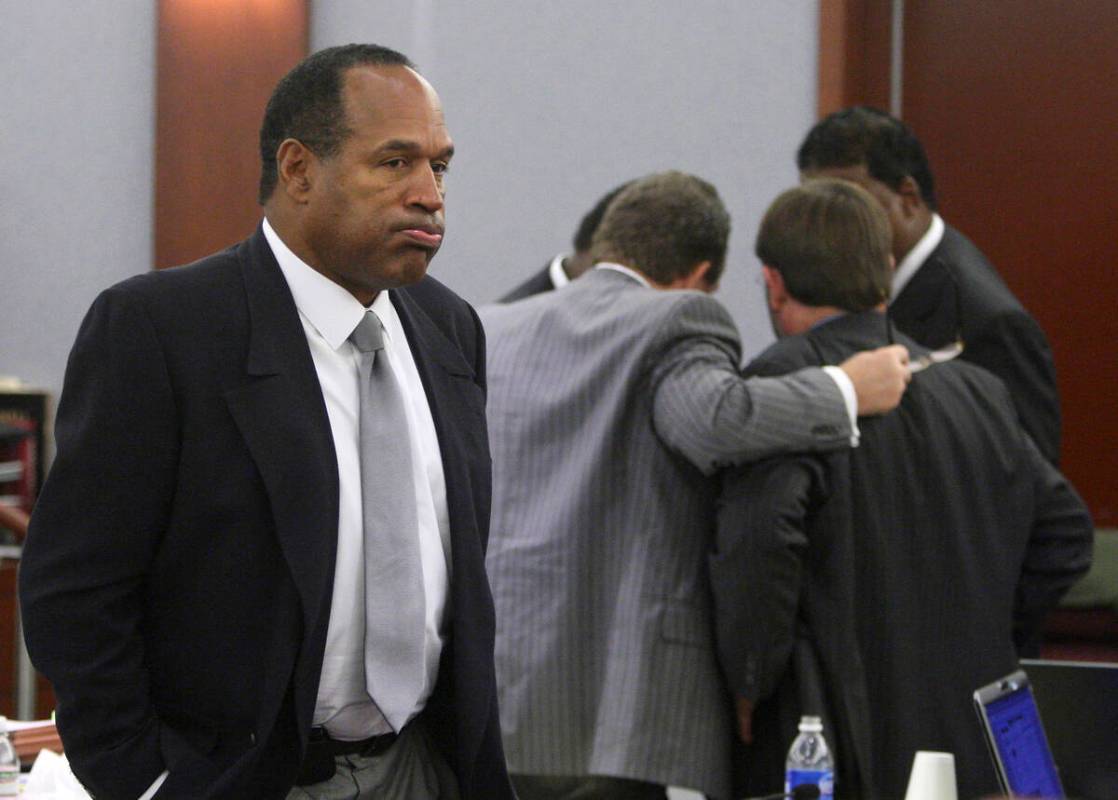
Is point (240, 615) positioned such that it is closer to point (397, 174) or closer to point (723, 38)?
point (397, 174)

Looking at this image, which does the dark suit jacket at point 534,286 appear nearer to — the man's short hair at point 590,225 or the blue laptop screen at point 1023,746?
the man's short hair at point 590,225

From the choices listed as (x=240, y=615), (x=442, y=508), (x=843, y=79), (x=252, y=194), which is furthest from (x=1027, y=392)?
(x=252, y=194)

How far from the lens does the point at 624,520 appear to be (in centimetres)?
299

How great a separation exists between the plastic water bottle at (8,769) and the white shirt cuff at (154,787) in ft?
2.30

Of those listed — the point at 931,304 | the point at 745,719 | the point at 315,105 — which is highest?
the point at 315,105

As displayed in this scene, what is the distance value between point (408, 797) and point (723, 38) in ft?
10.8

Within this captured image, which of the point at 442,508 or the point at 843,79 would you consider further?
the point at 843,79

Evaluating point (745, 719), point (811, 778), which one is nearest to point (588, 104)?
point (745, 719)

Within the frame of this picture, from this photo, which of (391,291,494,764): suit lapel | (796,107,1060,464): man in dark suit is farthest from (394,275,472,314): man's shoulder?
(796,107,1060,464): man in dark suit

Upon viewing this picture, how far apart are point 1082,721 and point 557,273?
240 centimetres

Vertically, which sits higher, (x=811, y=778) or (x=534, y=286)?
(x=534, y=286)

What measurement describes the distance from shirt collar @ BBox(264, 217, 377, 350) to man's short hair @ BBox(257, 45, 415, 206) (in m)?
0.10

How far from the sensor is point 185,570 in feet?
5.74

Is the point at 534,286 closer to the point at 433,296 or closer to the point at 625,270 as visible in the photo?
the point at 625,270
